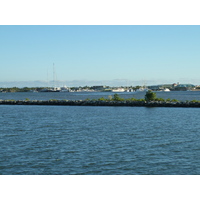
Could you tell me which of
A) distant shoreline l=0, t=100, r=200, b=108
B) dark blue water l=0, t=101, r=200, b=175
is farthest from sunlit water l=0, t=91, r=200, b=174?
distant shoreline l=0, t=100, r=200, b=108

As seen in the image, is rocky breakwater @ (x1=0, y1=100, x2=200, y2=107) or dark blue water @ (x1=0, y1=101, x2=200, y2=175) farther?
rocky breakwater @ (x1=0, y1=100, x2=200, y2=107)

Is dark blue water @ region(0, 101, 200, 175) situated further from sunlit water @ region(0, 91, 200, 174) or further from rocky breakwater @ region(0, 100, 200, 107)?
rocky breakwater @ region(0, 100, 200, 107)

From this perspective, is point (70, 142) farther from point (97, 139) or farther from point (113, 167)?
point (113, 167)

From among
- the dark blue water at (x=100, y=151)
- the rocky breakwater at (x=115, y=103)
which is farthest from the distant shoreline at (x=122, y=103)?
the dark blue water at (x=100, y=151)

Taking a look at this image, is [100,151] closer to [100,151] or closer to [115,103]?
[100,151]

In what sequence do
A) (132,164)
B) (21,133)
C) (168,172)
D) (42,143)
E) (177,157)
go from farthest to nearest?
1. (21,133)
2. (42,143)
3. (177,157)
4. (132,164)
5. (168,172)

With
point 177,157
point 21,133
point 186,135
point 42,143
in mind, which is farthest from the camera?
point 21,133

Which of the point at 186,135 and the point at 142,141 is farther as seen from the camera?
the point at 186,135

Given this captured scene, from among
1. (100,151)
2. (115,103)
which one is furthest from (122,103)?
(100,151)

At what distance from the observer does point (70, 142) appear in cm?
2073

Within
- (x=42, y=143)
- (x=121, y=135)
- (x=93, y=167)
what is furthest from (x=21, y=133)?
(x=93, y=167)

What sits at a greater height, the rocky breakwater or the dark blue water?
the rocky breakwater

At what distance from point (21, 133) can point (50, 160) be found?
31.8ft

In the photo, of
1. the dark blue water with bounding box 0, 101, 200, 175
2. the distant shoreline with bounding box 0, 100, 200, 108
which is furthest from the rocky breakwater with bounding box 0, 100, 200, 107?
the dark blue water with bounding box 0, 101, 200, 175
